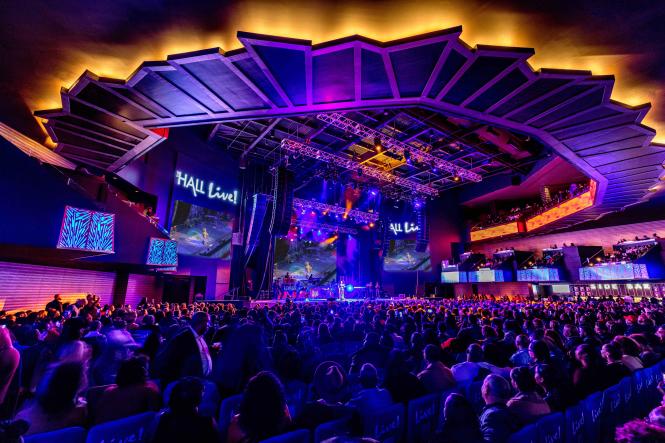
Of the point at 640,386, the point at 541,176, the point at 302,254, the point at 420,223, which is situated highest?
the point at 541,176

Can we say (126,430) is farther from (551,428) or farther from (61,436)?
(551,428)

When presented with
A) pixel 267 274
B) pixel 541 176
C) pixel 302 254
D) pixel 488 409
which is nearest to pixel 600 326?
pixel 488 409

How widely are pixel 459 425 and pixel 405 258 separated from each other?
88.7 feet

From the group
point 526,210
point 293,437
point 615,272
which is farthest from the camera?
point 526,210

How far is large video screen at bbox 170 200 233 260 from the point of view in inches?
683

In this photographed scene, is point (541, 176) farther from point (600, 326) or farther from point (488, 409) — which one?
point (488, 409)

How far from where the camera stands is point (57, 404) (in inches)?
90.9

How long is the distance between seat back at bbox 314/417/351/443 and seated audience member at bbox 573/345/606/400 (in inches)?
111

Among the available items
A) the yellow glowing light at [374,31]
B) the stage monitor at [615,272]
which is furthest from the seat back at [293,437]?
the stage monitor at [615,272]

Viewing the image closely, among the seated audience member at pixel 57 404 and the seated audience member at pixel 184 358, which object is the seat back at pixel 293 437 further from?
the seated audience member at pixel 184 358

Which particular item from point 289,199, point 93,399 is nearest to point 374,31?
point 93,399

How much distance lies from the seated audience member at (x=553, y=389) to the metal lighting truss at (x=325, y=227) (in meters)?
21.9

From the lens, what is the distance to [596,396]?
301 cm

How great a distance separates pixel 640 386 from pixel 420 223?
1989cm
